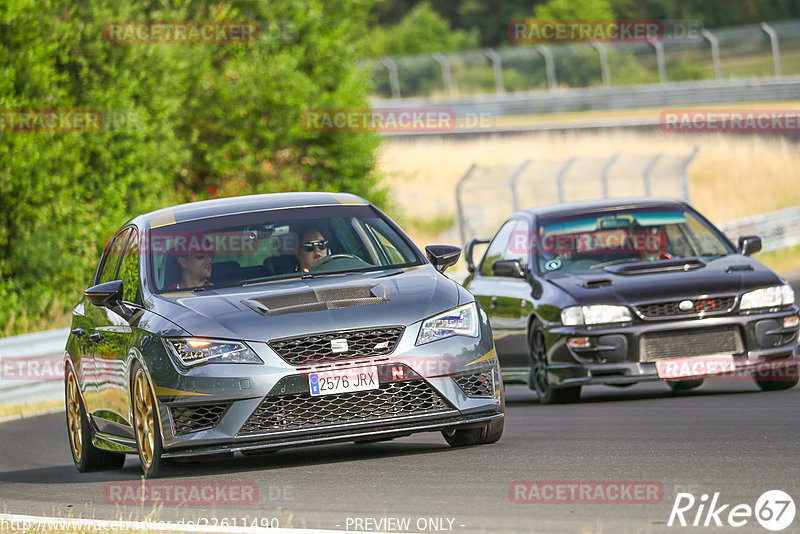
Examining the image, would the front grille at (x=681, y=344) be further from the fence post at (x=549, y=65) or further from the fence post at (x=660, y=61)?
the fence post at (x=549, y=65)

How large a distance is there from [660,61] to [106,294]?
47.9m

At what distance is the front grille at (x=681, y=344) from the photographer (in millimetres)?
11617

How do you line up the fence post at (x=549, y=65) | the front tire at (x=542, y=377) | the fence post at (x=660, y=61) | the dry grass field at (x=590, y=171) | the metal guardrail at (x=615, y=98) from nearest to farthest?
the front tire at (x=542, y=377), the dry grass field at (x=590, y=171), the metal guardrail at (x=615, y=98), the fence post at (x=660, y=61), the fence post at (x=549, y=65)

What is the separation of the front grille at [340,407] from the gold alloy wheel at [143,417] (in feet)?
2.09

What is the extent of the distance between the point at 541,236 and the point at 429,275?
424cm

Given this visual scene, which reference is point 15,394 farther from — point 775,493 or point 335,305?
point 775,493

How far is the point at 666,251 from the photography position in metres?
12.9

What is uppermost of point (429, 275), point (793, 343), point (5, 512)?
point (429, 275)

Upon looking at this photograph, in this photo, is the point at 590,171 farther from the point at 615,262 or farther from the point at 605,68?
the point at 605,68

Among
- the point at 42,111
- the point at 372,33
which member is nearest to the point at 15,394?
the point at 42,111

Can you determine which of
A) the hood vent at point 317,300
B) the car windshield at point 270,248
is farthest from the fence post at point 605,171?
the hood vent at point 317,300

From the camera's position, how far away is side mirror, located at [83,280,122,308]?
914 cm

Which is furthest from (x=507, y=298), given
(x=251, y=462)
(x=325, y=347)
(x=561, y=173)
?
(x=561, y=173)

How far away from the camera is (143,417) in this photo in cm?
862
